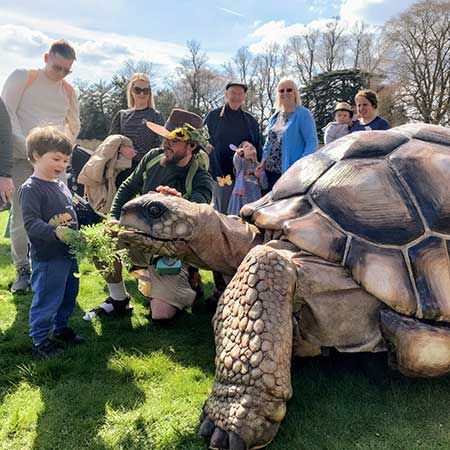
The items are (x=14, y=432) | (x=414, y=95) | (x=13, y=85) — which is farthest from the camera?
(x=414, y=95)

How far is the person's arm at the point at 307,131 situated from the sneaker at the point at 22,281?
3.17m

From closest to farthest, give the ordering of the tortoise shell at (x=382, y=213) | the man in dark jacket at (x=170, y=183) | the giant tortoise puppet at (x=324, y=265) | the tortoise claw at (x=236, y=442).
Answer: the tortoise claw at (x=236, y=442), the giant tortoise puppet at (x=324, y=265), the tortoise shell at (x=382, y=213), the man in dark jacket at (x=170, y=183)

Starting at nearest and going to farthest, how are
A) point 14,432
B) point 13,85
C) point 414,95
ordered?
1. point 14,432
2. point 13,85
3. point 414,95

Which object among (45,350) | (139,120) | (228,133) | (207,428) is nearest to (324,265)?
(207,428)

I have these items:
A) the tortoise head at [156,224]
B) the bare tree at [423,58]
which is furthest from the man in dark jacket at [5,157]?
the bare tree at [423,58]

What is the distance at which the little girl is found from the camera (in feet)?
17.5

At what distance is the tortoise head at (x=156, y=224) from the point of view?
9.07ft

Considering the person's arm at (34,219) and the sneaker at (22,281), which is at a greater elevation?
the person's arm at (34,219)

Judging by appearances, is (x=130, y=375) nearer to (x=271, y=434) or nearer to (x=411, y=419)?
(x=271, y=434)

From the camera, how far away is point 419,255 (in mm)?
2486

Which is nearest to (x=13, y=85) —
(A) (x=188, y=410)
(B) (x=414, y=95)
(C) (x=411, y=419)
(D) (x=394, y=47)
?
(A) (x=188, y=410)

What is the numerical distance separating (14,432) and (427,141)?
2.94 m

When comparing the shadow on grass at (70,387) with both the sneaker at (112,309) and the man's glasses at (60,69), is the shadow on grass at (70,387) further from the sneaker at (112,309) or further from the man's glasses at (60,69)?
the man's glasses at (60,69)

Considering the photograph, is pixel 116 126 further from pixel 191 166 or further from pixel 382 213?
pixel 382 213
